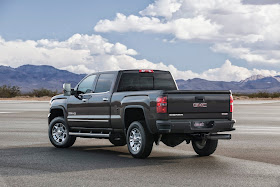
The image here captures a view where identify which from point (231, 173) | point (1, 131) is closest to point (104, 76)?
point (231, 173)

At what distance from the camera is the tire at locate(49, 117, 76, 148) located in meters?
14.7

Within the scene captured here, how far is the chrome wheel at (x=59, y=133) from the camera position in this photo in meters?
14.9

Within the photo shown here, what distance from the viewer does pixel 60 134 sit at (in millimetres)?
14922

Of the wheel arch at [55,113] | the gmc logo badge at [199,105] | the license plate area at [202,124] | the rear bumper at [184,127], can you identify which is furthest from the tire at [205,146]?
the wheel arch at [55,113]

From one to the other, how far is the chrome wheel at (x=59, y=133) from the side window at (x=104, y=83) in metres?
1.73

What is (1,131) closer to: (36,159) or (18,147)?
(18,147)

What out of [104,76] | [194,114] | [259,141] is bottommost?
[259,141]

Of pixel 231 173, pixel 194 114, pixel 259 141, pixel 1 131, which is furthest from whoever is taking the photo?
pixel 1 131

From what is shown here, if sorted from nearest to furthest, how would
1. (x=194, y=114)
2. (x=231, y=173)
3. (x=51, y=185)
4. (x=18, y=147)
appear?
(x=51, y=185)
(x=231, y=173)
(x=194, y=114)
(x=18, y=147)

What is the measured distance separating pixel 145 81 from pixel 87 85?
1.64 meters

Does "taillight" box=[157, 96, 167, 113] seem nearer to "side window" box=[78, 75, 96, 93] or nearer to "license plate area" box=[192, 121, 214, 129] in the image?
"license plate area" box=[192, 121, 214, 129]

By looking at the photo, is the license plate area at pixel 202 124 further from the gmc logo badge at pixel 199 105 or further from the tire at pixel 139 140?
the tire at pixel 139 140

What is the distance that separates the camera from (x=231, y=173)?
10195mm

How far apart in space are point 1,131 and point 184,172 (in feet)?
38.7
